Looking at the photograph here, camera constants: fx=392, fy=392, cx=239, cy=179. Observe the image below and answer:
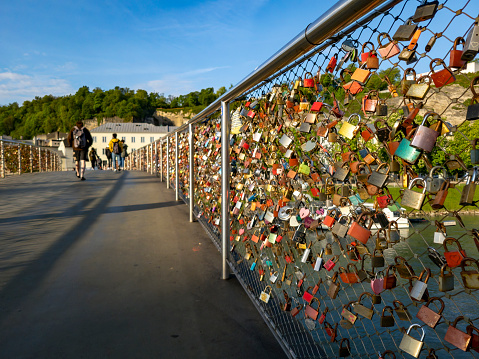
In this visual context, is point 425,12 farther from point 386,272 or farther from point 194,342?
point 194,342

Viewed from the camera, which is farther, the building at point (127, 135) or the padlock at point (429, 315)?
the building at point (127, 135)

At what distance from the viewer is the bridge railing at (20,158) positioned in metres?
13.2

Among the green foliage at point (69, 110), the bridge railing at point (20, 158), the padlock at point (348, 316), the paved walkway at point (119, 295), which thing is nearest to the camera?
the padlock at point (348, 316)

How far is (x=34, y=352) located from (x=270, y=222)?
147 cm

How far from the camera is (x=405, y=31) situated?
1.12 metres

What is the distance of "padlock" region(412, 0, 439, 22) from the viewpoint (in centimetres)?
105

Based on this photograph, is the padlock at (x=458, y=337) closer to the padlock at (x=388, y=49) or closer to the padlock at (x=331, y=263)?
the padlock at (x=331, y=263)

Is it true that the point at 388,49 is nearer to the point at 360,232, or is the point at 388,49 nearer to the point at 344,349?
the point at 360,232

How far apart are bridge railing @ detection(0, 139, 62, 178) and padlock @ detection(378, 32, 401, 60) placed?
14.1m

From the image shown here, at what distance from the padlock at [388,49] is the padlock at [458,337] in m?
0.78

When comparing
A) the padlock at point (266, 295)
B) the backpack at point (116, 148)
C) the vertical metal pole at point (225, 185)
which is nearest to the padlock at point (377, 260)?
the padlock at point (266, 295)

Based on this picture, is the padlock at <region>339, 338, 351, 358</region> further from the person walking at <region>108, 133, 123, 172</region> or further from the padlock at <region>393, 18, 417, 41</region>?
the person walking at <region>108, 133, 123, 172</region>

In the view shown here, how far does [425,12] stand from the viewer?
41.9 inches

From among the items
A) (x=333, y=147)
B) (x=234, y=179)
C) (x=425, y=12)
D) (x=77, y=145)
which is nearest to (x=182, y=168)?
(x=234, y=179)
